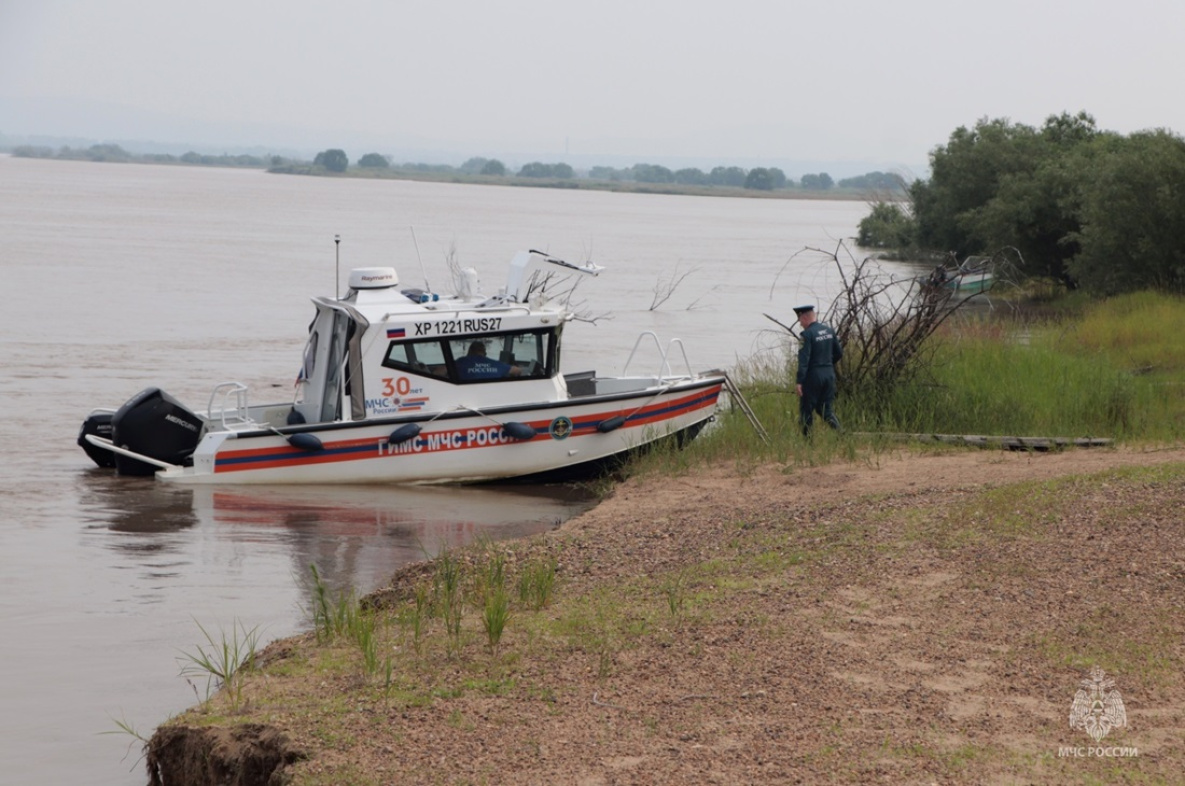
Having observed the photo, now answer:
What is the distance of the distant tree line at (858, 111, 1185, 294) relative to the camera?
29547 mm

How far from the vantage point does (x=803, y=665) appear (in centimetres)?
678

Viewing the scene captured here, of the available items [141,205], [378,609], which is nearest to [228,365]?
[378,609]

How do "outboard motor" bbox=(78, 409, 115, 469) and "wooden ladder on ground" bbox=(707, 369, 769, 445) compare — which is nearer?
"wooden ladder on ground" bbox=(707, 369, 769, 445)

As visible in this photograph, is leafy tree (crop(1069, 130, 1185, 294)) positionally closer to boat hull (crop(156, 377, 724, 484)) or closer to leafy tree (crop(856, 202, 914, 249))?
boat hull (crop(156, 377, 724, 484))

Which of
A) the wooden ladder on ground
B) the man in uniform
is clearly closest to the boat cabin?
the wooden ladder on ground

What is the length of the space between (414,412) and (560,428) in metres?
1.69

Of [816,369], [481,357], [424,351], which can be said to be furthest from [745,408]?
[424,351]

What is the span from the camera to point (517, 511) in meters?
14.6

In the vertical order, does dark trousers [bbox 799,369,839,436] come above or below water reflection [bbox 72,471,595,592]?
above

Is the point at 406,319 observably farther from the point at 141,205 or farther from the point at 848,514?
the point at 141,205

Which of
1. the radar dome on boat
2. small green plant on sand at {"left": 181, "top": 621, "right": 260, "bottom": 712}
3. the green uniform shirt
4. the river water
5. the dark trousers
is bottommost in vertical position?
the river water

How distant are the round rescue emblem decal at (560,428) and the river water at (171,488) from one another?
0.67 meters

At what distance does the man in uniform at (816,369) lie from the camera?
1418 cm

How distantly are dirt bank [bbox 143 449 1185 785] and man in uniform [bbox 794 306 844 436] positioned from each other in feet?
13.9
